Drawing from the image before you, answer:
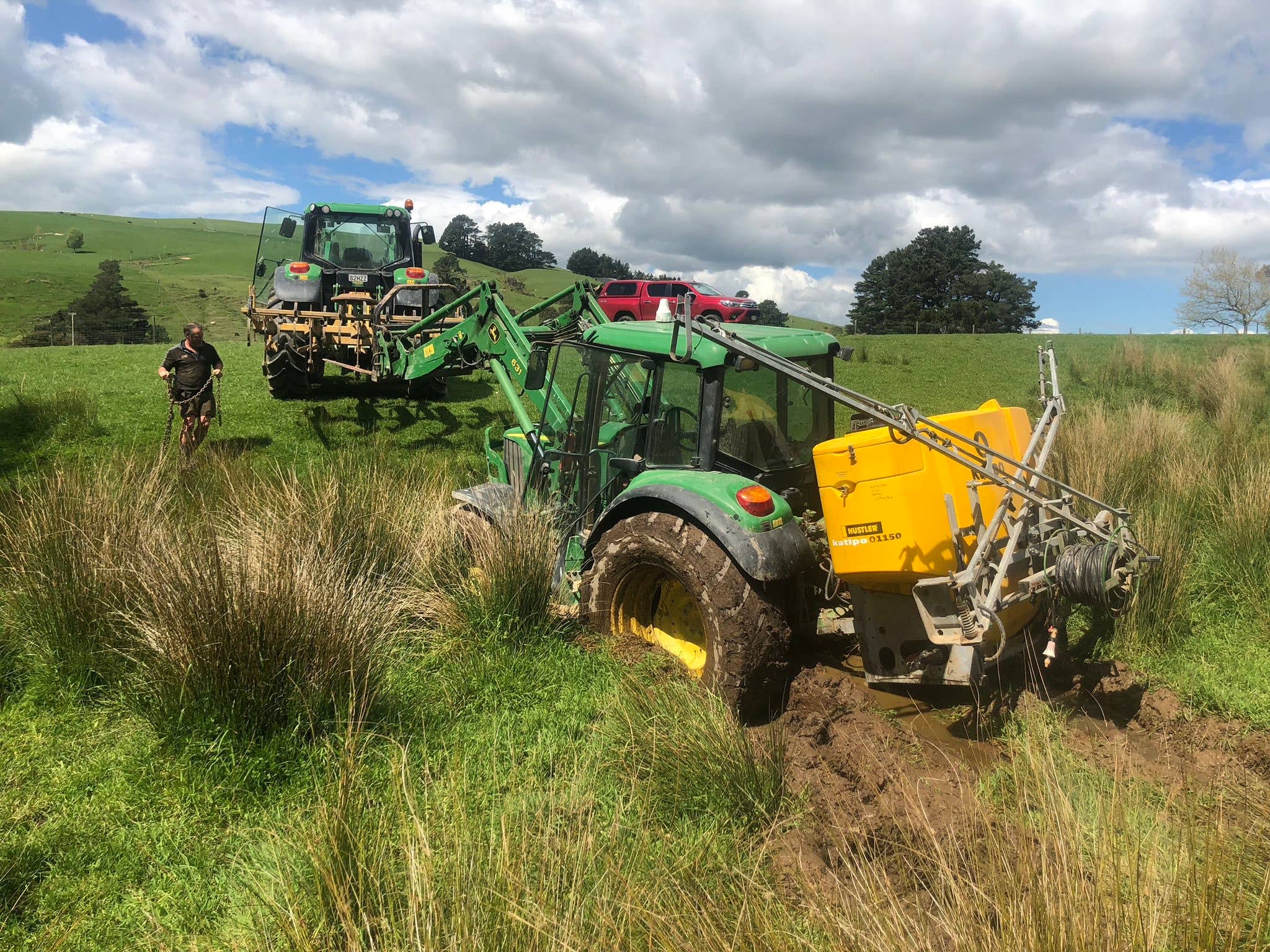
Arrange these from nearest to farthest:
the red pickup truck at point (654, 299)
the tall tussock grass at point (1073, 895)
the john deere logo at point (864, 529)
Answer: the tall tussock grass at point (1073, 895) → the john deere logo at point (864, 529) → the red pickup truck at point (654, 299)

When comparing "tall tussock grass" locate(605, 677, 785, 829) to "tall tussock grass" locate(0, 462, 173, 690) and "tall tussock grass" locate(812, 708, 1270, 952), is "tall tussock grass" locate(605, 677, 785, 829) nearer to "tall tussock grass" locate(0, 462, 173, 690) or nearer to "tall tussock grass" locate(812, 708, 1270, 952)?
"tall tussock grass" locate(812, 708, 1270, 952)

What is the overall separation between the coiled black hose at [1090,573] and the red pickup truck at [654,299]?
56.8ft

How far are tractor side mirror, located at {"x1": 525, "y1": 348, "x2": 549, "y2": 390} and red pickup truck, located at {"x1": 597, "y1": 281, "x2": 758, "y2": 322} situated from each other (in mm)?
15236

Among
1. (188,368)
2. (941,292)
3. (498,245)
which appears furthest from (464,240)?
(188,368)

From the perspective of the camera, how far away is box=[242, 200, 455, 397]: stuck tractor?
10.3m

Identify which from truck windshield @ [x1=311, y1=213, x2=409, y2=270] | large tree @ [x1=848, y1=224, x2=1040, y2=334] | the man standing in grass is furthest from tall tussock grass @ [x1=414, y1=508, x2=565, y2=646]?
large tree @ [x1=848, y1=224, x2=1040, y2=334]

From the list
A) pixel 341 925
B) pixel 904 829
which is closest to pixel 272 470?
pixel 341 925

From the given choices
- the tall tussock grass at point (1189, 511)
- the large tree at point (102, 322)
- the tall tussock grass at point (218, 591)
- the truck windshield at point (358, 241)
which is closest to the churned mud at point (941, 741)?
the tall tussock grass at point (1189, 511)

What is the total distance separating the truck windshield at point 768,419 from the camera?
4.41 meters

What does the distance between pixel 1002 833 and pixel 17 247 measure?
285ft

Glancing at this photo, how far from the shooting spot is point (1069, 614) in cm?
496

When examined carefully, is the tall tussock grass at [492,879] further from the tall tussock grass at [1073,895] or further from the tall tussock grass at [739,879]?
the tall tussock grass at [1073,895]

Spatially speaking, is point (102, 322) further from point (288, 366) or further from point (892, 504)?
point (892, 504)

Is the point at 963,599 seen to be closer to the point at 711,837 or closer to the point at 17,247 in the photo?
the point at 711,837
